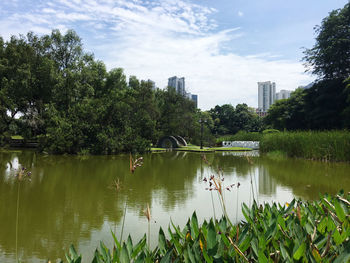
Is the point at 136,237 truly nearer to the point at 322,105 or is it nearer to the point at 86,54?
the point at 86,54

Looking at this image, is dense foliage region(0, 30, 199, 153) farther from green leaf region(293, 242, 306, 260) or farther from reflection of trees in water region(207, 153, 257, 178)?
green leaf region(293, 242, 306, 260)

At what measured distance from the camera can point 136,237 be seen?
346 centimetres

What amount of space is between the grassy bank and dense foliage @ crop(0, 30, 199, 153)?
27.5 ft

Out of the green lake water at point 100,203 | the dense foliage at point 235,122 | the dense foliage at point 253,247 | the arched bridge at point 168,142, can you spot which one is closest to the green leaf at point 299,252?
the dense foliage at point 253,247

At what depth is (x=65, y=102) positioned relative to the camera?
21.5 m

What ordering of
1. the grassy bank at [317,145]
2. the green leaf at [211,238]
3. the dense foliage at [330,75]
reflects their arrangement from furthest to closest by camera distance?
the dense foliage at [330,75]
the grassy bank at [317,145]
the green leaf at [211,238]

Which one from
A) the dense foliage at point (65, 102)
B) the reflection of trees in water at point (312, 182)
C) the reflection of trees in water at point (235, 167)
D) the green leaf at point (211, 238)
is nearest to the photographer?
the green leaf at point (211, 238)

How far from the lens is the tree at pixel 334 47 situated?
24.2 m

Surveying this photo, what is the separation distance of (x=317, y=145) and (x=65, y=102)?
17.0 m

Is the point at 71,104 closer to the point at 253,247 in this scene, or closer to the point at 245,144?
the point at 245,144

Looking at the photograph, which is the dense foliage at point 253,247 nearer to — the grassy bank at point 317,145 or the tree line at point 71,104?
the grassy bank at point 317,145

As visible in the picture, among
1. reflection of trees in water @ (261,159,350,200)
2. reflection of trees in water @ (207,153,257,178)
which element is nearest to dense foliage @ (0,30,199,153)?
reflection of trees in water @ (207,153,257,178)

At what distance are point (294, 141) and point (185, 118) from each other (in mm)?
15247

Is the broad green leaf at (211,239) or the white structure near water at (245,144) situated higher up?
the white structure near water at (245,144)
